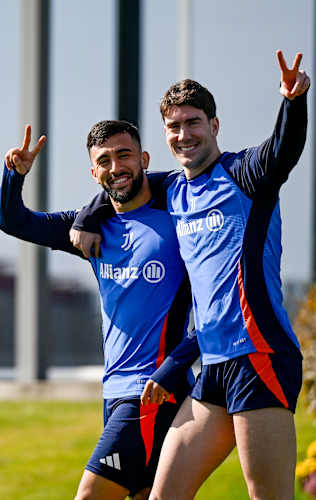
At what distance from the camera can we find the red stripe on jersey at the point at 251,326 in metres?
3.33

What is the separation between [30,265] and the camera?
1166 cm

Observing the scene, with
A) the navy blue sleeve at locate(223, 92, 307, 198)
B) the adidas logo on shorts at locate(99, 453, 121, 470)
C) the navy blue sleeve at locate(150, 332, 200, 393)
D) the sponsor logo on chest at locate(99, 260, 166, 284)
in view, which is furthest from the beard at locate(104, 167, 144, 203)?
the adidas logo on shorts at locate(99, 453, 121, 470)

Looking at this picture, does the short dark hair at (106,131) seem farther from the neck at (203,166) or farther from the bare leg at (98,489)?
the bare leg at (98,489)

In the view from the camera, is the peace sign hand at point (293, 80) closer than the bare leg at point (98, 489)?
Yes

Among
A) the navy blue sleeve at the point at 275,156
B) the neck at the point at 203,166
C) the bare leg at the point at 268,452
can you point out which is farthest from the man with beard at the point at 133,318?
the navy blue sleeve at the point at 275,156

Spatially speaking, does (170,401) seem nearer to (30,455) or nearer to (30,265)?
(30,455)

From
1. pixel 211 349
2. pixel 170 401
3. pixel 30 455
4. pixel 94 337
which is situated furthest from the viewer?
pixel 94 337

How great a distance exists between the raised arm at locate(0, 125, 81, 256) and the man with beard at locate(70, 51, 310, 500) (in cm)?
86

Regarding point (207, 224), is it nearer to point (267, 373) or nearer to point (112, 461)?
point (267, 373)

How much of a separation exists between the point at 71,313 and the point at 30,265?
11.5m

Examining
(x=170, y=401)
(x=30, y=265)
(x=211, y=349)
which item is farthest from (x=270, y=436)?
(x=30, y=265)

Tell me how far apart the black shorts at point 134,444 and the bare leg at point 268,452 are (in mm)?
545

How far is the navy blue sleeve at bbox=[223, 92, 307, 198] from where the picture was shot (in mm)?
3180

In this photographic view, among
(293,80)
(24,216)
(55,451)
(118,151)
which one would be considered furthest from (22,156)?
(55,451)
